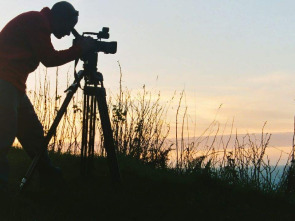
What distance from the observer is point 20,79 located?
4.62 meters

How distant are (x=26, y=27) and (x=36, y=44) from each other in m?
0.23

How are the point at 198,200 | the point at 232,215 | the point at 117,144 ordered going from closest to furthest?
the point at 232,215, the point at 198,200, the point at 117,144

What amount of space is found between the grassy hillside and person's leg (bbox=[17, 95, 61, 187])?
0.23m

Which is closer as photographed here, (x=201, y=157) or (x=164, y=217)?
(x=164, y=217)

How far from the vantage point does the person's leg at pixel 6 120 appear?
178 inches

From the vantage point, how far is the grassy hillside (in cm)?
441

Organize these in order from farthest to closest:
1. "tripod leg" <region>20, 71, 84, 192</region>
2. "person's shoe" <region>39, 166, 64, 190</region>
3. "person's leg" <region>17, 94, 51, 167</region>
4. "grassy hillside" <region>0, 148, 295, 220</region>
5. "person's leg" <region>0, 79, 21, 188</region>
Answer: "person's shoe" <region>39, 166, 64, 190</region>, "person's leg" <region>17, 94, 51, 167</region>, "tripod leg" <region>20, 71, 84, 192</region>, "person's leg" <region>0, 79, 21, 188</region>, "grassy hillside" <region>0, 148, 295, 220</region>

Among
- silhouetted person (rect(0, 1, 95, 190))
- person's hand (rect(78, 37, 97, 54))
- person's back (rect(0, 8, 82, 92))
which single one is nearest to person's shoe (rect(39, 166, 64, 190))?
silhouetted person (rect(0, 1, 95, 190))

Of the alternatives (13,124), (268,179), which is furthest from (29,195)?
(268,179)

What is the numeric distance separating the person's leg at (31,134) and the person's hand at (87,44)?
3.54 ft

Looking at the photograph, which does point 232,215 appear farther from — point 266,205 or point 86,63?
point 86,63

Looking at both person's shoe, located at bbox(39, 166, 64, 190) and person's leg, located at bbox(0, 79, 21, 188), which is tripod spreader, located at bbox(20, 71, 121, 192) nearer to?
person's leg, located at bbox(0, 79, 21, 188)

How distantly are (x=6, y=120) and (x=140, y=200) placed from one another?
1.77 metres

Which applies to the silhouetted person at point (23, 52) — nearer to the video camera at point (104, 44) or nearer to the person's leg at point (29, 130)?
the video camera at point (104, 44)
